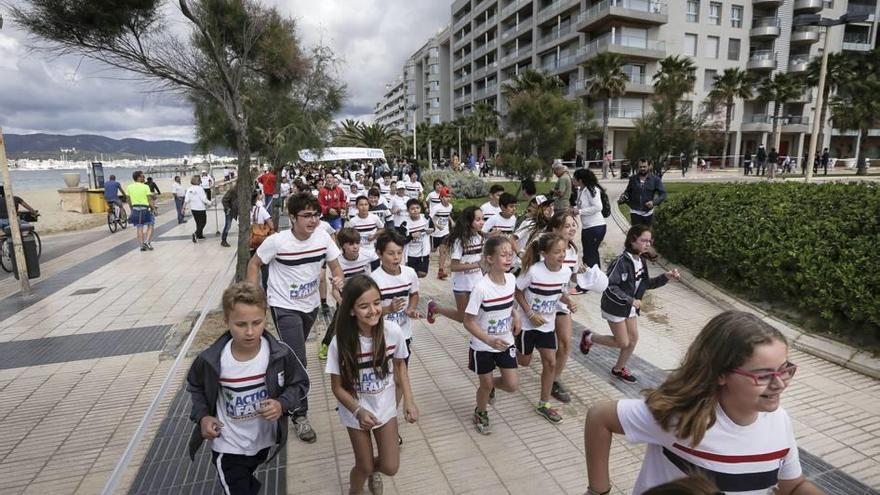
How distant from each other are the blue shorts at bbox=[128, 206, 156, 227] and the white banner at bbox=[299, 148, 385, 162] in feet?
40.4

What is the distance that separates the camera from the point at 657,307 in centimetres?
737

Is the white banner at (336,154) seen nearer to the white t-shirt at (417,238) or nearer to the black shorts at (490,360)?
the white t-shirt at (417,238)

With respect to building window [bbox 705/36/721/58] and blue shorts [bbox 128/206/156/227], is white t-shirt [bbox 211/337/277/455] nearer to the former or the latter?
blue shorts [bbox 128/206/156/227]

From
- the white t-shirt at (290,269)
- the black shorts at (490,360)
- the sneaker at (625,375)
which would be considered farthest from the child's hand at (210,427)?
the sneaker at (625,375)

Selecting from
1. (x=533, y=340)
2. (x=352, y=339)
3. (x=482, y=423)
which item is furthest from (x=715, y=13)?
(x=352, y=339)

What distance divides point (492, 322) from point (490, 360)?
0.99 ft

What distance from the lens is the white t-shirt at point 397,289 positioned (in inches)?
163

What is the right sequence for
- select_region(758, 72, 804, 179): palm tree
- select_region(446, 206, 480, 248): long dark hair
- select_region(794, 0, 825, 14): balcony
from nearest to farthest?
1. select_region(446, 206, 480, 248): long dark hair
2. select_region(758, 72, 804, 179): palm tree
3. select_region(794, 0, 825, 14): balcony

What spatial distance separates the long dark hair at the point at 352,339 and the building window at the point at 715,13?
50.8m

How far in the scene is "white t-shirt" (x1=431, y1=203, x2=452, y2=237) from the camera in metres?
9.36

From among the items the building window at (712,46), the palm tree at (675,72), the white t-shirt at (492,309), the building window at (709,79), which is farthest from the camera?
the building window at (709,79)

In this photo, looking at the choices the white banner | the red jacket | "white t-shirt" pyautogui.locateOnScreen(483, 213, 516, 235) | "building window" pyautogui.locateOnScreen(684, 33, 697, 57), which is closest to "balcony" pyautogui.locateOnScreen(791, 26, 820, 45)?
"building window" pyautogui.locateOnScreen(684, 33, 697, 57)

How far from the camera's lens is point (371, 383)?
116 inches

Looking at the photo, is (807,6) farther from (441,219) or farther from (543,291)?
(543,291)
